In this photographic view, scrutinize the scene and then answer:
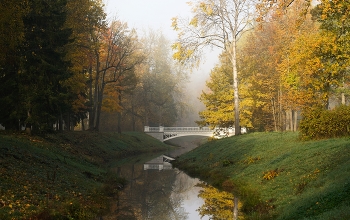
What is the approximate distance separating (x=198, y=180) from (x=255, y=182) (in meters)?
8.03

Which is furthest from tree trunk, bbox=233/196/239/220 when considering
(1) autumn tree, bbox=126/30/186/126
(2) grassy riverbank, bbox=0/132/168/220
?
(1) autumn tree, bbox=126/30/186/126

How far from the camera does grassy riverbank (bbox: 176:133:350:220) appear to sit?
11203 mm

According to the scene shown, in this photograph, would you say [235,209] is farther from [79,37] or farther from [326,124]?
[79,37]

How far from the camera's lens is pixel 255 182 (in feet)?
61.3

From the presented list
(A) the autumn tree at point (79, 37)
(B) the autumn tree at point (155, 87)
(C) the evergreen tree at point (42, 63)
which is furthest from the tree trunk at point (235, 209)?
(B) the autumn tree at point (155, 87)

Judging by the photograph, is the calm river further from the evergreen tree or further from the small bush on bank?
the evergreen tree

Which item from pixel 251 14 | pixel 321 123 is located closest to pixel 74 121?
pixel 251 14

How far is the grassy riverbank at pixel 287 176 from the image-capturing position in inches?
441

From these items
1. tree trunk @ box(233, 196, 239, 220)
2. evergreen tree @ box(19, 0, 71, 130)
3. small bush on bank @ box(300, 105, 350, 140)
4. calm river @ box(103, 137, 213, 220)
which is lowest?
calm river @ box(103, 137, 213, 220)

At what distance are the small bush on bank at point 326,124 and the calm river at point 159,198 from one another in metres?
7.16

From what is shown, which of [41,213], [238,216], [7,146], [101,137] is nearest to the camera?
[41,213]

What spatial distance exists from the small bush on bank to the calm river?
716cm

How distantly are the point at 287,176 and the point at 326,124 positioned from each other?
6.23 metres

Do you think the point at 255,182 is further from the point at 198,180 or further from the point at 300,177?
the point at 198,180
